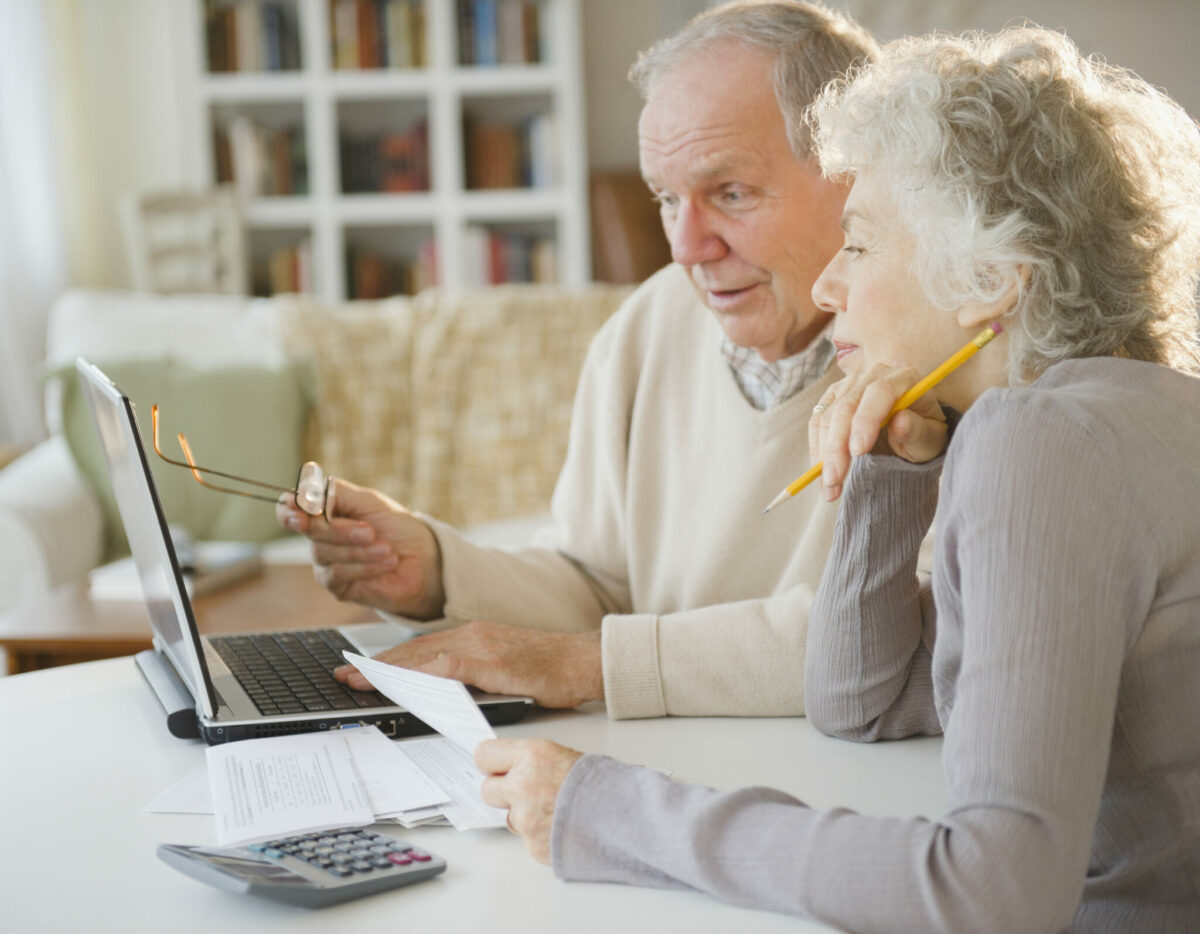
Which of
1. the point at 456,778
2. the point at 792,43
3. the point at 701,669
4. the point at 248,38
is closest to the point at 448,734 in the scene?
the point at 456,778

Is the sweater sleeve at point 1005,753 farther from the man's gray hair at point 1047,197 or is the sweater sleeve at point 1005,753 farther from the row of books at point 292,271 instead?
the row of books at point 292,271

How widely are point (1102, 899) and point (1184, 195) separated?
521mm

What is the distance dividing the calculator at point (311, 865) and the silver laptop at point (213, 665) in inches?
9.0

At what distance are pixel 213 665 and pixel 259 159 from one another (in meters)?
3.66

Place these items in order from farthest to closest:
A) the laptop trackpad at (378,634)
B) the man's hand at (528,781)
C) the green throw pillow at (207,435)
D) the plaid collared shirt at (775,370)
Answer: the green throw pillow at (207,435) < the plaid collared shirt at (775,370) < the laptop trackpad at (378,634) < the man's hand at (528,781)

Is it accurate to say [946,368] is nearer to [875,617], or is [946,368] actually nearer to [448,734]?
[875,617]

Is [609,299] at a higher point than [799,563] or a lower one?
higher

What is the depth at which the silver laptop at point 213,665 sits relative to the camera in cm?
99

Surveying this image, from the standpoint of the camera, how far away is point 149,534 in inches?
42.7

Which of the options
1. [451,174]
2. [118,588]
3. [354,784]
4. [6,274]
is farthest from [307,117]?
[354,784]

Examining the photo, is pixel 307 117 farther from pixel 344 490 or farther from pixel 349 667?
pixel 349 667

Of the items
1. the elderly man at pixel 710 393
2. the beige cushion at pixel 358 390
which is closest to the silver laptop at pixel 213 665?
the elderly man at pixel 710 393

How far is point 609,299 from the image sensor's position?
3.43m

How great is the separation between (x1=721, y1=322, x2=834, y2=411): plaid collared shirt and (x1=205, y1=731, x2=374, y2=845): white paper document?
702mm
